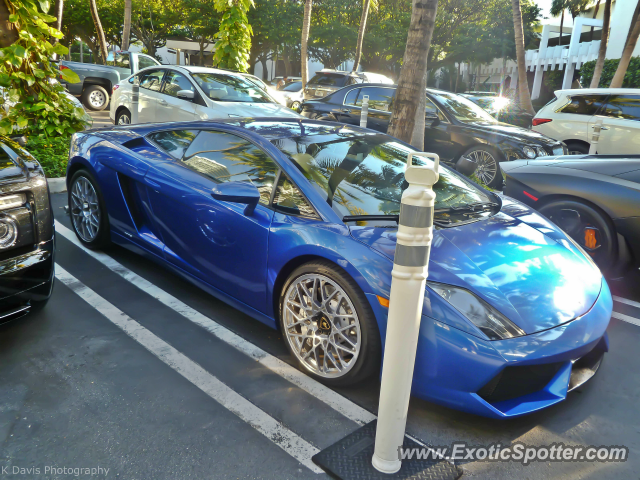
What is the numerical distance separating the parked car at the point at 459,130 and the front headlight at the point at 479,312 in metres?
5.22

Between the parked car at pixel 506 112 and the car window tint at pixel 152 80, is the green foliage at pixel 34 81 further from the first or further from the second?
the parked car at pixel 506 112

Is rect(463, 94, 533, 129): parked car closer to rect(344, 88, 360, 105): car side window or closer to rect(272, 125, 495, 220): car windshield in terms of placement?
rect(344, 88, 360, 105): car side window

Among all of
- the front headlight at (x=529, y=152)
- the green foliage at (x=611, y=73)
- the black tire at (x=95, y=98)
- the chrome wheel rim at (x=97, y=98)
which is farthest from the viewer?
the green foliage at (x=611, y=73)

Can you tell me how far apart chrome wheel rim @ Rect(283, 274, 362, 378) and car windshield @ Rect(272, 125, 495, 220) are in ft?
1.51

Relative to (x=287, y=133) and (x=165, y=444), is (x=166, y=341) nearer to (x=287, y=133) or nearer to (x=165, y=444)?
(x=165, y=444)

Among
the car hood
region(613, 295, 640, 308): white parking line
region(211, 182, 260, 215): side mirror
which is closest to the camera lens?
the car hood

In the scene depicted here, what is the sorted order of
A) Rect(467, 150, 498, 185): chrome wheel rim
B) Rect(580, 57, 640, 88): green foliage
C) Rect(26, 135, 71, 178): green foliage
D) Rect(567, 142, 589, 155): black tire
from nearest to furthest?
1. Rect(26, 135, 71, 178): green foliage
2. Rect(467, 150, 498, 185): chrome wheel rim
3. Rect(567, 142, 589, 155): black tire
4. Rect(580, 57, 640, 88): green foliage

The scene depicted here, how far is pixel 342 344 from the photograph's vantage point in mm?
2744

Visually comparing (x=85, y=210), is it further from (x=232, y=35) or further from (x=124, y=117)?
(x=232, y=35)

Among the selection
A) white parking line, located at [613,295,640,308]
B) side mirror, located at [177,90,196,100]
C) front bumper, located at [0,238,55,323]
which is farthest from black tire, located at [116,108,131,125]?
white parking line, located at [613,295,640,308]

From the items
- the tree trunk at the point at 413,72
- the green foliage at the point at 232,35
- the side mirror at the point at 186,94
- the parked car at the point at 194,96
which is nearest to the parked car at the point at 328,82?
the green foliage at the point at 232,35

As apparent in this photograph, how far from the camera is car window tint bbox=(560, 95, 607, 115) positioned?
946cm

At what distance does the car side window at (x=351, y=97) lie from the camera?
995cm

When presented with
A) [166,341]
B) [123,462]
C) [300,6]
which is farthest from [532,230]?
[300,6]
